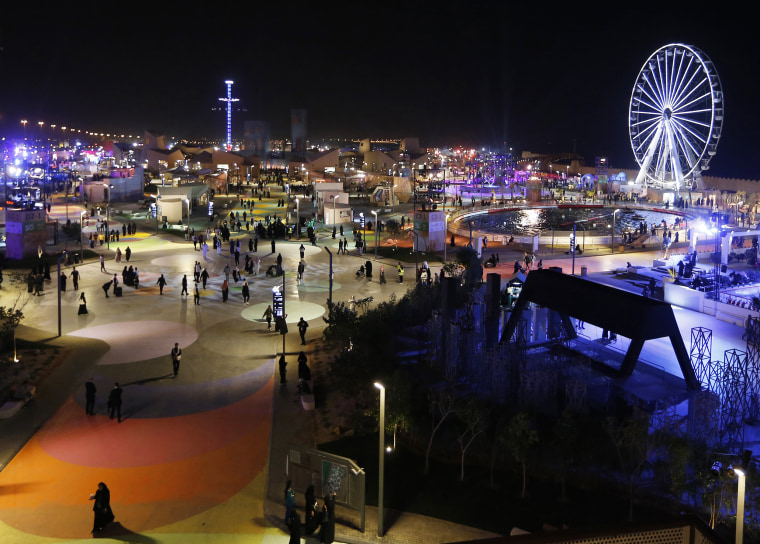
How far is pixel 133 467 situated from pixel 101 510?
82.9 inches

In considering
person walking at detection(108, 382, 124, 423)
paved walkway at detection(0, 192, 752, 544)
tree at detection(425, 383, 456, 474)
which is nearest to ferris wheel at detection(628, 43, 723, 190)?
paved walkway at detection(0, 192, 752, 544)

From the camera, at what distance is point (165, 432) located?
1370 centimetres

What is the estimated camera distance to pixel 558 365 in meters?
14.3

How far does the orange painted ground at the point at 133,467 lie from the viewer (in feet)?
35.2

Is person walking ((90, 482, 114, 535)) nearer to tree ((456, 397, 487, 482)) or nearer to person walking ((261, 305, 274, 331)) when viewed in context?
tree ((456, 397, 487, 482))

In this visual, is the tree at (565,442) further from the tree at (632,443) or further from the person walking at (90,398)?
the person walking at (90,398)

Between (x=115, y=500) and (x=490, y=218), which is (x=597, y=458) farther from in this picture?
(x=490, y=218)

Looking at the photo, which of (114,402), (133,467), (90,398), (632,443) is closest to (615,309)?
(632,443)

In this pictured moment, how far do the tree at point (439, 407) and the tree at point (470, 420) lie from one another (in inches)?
9.8

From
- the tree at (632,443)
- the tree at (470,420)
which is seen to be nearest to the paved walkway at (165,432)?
the tree at (470,420)

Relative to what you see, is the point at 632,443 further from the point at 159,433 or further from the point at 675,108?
the point at 675,108

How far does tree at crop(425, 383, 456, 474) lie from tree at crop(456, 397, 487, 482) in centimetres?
25

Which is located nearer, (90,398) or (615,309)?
(615,309)

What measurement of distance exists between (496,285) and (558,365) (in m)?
2.87
